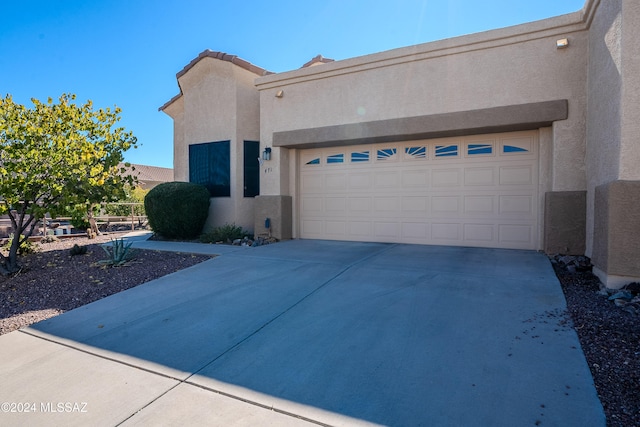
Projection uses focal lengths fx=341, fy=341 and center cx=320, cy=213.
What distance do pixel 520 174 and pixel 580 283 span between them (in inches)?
126

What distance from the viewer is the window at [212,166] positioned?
35.1ft

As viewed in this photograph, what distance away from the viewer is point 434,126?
764 cm

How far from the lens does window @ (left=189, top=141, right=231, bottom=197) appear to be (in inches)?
421

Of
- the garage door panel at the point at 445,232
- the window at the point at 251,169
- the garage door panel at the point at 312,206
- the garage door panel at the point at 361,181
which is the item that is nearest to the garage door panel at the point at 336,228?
the garage door panel at the point at 312,206

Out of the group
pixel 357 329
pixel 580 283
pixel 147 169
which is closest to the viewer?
pixel 357 329

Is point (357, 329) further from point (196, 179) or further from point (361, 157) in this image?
point (196, 179)

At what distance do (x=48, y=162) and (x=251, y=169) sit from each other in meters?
5.49

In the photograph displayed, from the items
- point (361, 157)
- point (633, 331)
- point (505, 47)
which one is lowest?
point (633, 331)

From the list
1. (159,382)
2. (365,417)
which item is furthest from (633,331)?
(159,382)

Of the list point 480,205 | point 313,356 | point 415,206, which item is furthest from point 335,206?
point 313,356

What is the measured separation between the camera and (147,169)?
36.7 metres

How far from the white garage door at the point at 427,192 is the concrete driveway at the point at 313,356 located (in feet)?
8.81

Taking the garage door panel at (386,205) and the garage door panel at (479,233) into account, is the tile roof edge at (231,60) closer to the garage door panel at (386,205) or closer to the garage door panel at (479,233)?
the garage door panel at (386,205)

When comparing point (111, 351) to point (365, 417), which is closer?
point (365, 417)
